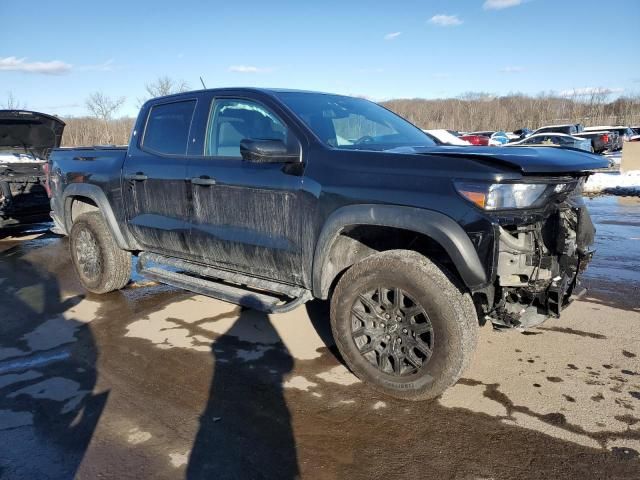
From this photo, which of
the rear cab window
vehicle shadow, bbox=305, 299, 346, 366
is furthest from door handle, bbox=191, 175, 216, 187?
vehicle shadow, bbox=305, 299, 346, 366

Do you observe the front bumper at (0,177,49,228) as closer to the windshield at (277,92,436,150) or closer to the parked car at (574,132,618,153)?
the windshield at (277,92,436,150)

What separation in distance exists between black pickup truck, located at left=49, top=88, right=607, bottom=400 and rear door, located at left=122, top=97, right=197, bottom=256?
18 millimetres

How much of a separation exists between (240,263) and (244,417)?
4.44 feet

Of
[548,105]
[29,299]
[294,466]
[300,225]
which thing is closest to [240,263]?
[300,225]

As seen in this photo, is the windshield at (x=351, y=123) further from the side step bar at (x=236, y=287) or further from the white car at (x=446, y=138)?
the side step bar at (x=236, y=287)

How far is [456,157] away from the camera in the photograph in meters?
2.92

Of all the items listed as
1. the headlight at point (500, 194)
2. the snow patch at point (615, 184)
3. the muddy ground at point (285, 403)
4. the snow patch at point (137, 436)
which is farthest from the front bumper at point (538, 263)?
the snow patch at point (615, 184)

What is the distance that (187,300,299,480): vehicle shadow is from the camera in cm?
261

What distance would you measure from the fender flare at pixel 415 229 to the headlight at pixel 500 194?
0.18m

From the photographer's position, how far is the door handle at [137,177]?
4.74 metres

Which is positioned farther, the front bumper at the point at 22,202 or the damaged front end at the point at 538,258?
the front bumper at the point at 22,202

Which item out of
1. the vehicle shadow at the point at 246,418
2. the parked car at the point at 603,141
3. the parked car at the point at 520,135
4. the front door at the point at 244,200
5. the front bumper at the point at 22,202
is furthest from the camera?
the parked car at the point at 520,135

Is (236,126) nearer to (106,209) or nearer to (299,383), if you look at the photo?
(106,209)

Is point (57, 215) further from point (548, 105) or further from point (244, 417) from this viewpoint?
point (548, 105)
